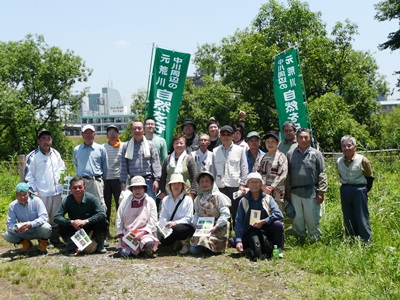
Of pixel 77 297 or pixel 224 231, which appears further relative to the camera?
pixel 224 231

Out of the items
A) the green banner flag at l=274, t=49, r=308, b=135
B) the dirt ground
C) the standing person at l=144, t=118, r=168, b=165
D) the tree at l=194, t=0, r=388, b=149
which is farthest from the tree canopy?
the dirt ground

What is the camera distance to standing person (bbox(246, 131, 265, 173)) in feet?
22.3

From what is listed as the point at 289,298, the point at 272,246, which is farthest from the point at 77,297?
the point at 272,246

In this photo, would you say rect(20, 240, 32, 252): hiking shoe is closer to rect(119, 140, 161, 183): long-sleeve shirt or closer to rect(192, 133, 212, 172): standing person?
rect(119, 140, 161, 183): long-sleeve shirt

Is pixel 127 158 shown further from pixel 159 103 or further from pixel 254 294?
pixel 254 294

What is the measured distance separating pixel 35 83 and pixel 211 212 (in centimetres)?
2709

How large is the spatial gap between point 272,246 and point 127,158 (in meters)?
2.38

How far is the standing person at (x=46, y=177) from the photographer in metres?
6.59

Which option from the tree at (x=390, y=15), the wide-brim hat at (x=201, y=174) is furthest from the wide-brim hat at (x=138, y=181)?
the tree at (x=390, y=15)

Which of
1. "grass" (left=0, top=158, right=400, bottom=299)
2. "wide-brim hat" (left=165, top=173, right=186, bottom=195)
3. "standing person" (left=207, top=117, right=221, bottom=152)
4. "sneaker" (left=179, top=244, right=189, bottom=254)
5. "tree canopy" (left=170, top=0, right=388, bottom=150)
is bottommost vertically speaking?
"grass" (left=0, top=158, right=400, bottom=299)

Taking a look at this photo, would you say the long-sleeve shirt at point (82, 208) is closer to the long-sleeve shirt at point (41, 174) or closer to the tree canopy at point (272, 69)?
the long-sleeve shirt at point (41, 174)

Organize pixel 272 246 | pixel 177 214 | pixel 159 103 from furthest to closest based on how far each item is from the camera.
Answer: pixel 159 103 → pixel 177 214 → pixel 272 246

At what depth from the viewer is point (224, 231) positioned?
6.09 metres

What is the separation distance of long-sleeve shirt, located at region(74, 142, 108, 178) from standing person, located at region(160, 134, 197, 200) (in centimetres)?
94
